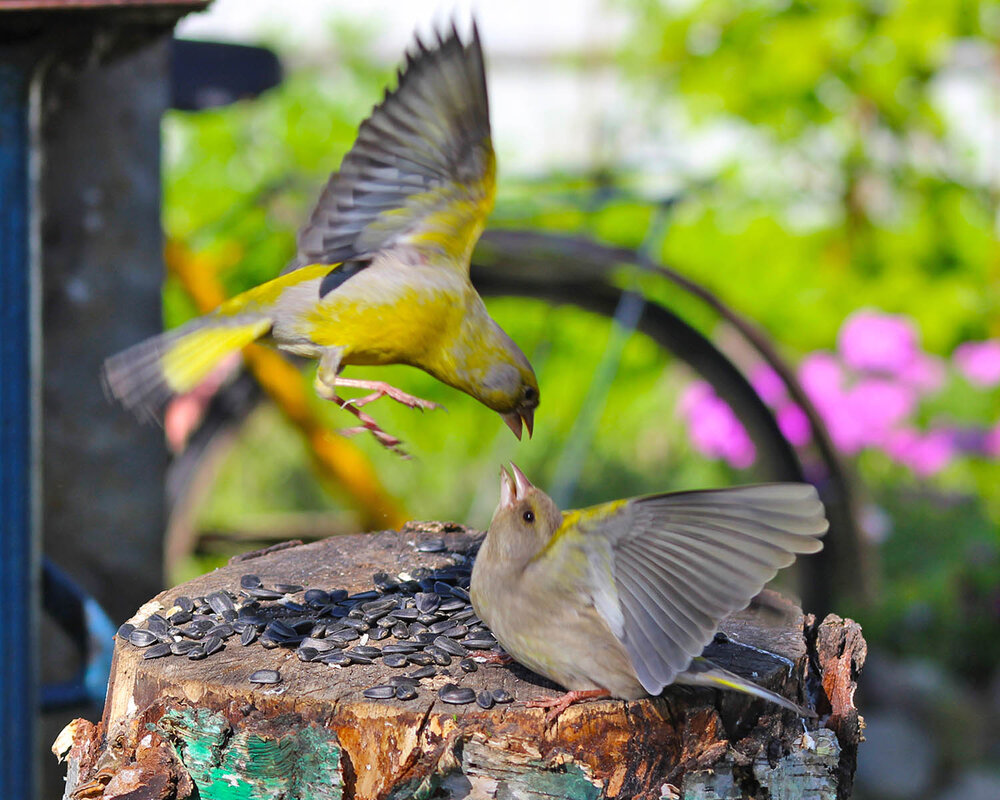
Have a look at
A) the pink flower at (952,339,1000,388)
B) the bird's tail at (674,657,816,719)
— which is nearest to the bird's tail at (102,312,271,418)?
the bird's tail at (674,657,816,719)

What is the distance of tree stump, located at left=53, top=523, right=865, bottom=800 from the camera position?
164 cm

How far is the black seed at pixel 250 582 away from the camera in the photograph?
7.17 ft

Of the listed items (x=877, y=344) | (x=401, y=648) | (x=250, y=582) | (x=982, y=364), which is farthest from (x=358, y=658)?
(x=982, y=364)

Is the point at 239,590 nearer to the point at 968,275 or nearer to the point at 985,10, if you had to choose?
the point at 968,275

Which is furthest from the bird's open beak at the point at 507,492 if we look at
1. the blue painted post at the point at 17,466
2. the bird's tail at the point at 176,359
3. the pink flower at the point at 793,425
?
the pink flower at the point at 793,425

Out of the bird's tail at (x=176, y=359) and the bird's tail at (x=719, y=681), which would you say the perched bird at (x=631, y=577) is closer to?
the bird's tail at (x=719, y=681)

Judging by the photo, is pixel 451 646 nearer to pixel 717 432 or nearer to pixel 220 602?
pixel 220 602

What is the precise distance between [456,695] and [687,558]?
1.25ft

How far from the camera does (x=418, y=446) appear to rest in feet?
23.1

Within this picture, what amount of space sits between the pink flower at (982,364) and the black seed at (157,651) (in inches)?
212

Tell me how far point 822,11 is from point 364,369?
3520 millimetres

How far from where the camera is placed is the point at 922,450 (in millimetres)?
5938

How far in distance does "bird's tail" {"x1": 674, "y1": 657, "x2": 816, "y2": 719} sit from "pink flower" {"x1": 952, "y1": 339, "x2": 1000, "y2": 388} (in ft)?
16.7

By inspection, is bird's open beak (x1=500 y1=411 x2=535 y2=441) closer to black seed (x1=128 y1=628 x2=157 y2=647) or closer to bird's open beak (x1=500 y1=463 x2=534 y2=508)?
bird's open beak (x1=500 y1=463 x2=534 y2=508)
